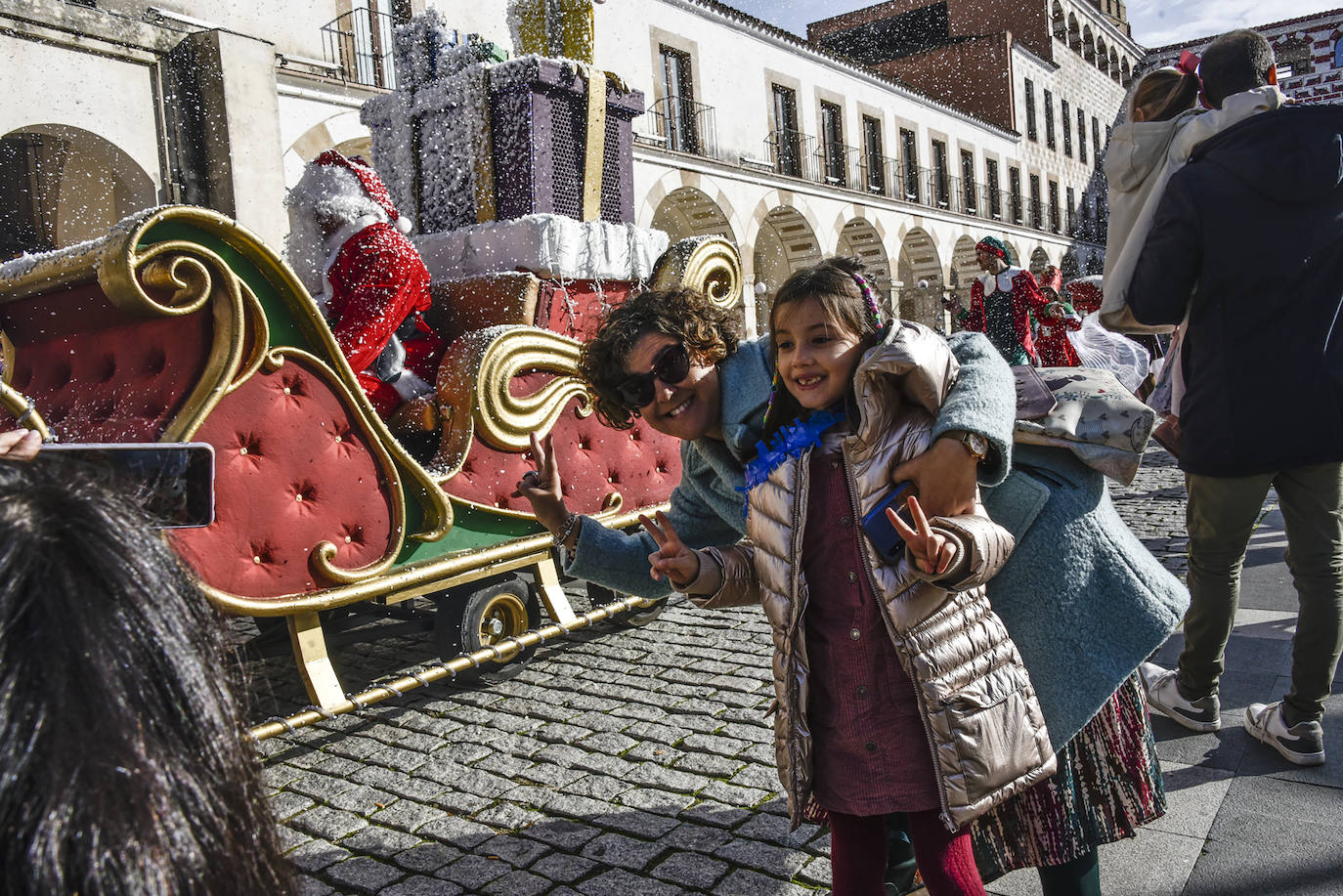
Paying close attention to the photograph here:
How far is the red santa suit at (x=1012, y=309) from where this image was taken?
710cm

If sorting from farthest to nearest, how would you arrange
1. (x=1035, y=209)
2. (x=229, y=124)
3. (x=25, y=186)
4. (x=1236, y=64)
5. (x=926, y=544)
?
(x=1035, y=209) < (x=25, y=186) < (x=229, y=124) < (x=1236, y=64) < (x=926, y=544)

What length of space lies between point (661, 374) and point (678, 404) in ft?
0.23

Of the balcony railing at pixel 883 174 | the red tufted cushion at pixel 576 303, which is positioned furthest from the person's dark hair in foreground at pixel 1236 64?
the balcony railing at pixel 883 174

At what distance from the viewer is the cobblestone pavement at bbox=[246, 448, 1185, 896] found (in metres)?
2.27

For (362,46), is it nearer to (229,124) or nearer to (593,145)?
(229,124)

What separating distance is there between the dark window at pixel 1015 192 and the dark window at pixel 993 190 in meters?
0.98

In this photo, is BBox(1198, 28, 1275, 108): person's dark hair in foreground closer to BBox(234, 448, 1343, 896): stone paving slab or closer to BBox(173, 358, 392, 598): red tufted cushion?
BBox(234, 448, 1343, 896): stone paving slab

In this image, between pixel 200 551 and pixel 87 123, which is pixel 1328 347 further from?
pixel 87 123

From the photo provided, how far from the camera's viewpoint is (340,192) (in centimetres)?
378

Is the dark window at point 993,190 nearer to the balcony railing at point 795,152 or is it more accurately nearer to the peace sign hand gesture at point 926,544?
the balcony railing at point 795,152

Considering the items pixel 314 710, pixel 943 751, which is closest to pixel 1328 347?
pixel 943 751

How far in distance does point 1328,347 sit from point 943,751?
5.85 ft

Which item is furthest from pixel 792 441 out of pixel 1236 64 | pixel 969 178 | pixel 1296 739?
pixel 969 178

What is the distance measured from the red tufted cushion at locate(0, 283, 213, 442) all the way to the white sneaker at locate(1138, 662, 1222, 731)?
3019mm
